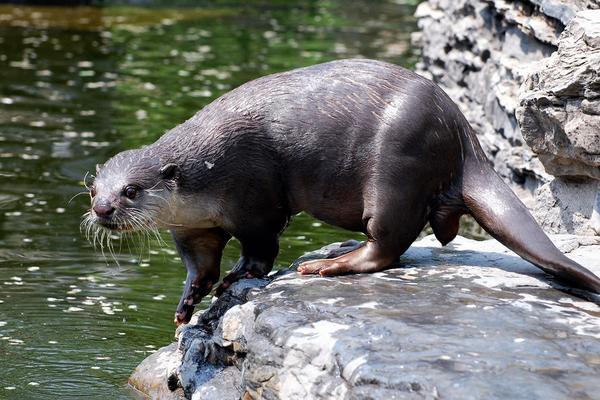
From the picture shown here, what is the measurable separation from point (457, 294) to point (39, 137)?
660cm

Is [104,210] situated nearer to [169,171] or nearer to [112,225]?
[112,225]

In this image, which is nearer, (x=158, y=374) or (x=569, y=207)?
(x=158, y=374)

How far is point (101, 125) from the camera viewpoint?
10.5 m

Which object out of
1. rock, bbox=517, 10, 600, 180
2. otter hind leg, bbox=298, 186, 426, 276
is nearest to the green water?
otter hind leg, bbox=298, 186, 426, 276

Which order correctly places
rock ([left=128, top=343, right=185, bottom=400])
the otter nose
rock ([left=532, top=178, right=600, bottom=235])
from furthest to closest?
rock ([left=532, top=178, right=600, bottom=235]), rock ([left=128, top=343, right=185, bottom=400]), the otter nose

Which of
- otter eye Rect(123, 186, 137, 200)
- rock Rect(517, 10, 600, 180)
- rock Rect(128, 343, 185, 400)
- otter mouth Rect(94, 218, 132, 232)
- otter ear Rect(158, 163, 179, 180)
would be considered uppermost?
rock Rect(517, 10, 600, 180)

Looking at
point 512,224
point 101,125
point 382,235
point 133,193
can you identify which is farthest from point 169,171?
Result: point 101,125

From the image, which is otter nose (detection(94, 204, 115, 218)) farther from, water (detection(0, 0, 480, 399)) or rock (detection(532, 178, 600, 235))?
rock (detection(532, 178, 600, 235))

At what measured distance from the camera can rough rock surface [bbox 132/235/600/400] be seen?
131 inches

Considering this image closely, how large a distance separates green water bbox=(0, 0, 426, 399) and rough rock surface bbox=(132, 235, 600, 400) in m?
0.77

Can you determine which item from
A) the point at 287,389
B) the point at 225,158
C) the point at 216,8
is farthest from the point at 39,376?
the point at 216,8

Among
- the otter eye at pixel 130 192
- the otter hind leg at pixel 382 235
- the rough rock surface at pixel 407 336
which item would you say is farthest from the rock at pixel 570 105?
the otter eye at pixel 130 192

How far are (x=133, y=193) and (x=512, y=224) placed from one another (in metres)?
1.41

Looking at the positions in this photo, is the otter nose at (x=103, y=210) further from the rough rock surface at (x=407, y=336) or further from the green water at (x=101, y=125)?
the green water at (x=101, y=125)
